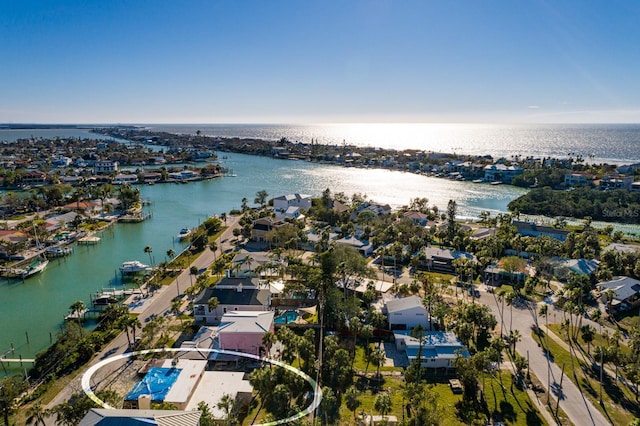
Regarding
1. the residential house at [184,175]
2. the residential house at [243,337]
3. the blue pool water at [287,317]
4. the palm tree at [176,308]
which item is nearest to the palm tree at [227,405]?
the residential house at [243,337]

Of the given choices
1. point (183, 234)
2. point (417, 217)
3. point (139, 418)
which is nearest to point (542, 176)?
point (417, 217)

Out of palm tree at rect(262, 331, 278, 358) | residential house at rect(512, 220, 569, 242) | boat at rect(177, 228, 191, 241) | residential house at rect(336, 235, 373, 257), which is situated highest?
residential house at rect(512, 220, 569, 242)

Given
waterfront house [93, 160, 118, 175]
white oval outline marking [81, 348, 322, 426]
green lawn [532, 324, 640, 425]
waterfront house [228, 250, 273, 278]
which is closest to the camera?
white oval outline marking [81, 348, 322, 426]

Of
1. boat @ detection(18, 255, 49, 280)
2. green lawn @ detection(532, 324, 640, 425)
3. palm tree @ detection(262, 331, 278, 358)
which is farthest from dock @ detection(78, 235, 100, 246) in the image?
green lawn @ detection(532, 324, 640, 425)

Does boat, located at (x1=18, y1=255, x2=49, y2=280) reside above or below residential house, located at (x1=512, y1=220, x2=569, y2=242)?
below

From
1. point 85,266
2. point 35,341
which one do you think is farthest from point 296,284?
point 85,266

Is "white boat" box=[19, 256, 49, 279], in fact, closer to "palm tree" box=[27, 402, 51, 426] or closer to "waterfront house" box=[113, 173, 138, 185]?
"palm tree" box=[27, 402, 51, 426]
